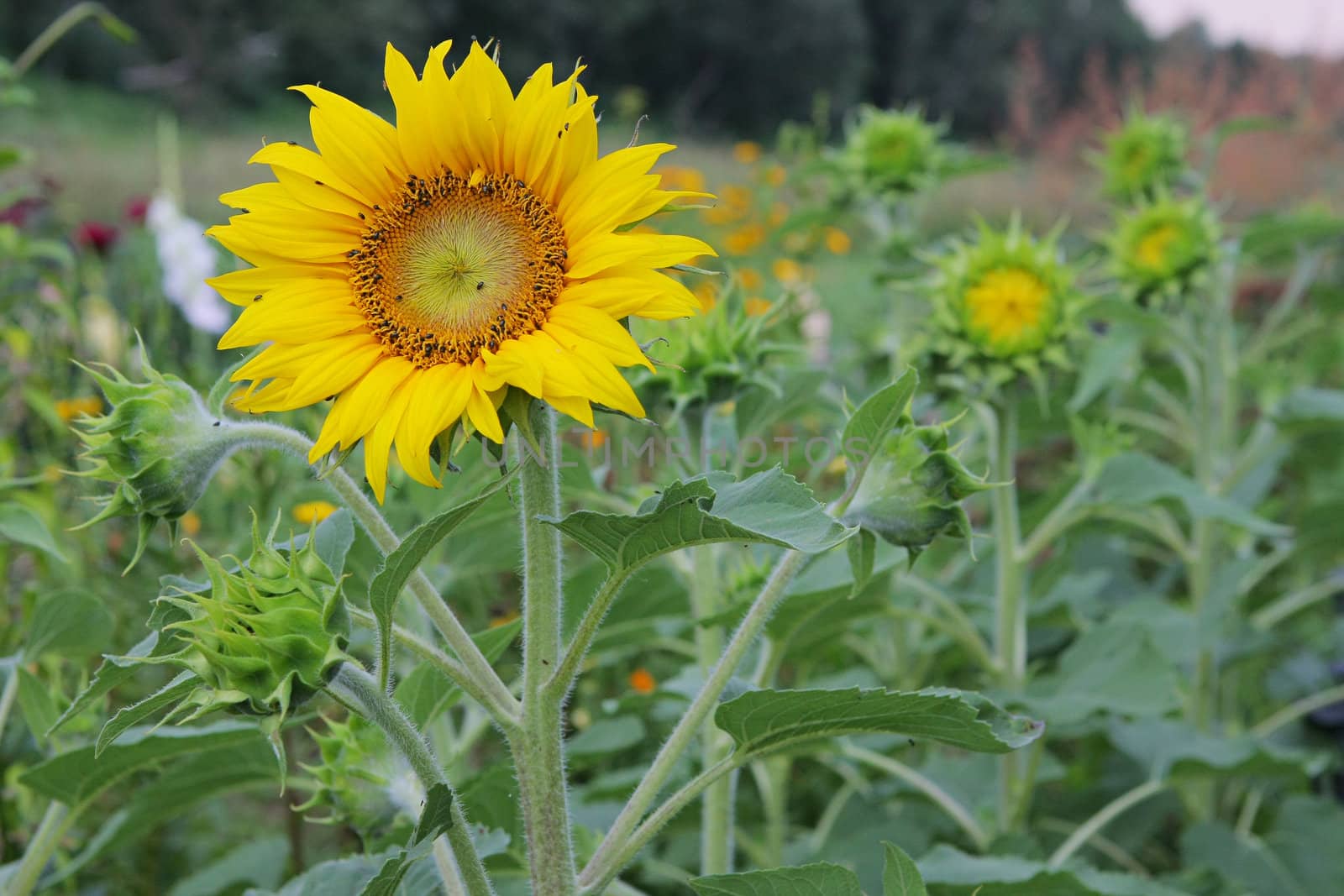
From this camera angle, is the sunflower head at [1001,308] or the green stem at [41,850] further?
the sunflower head at [1001,308]

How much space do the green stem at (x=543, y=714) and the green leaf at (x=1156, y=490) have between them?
937mm

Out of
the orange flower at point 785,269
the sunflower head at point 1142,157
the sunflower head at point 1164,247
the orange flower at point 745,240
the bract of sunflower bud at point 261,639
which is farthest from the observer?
the orange flower at point 745,240

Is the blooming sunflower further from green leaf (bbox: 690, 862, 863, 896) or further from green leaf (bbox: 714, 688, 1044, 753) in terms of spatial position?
green leaf (bbox: 690, 862, 863, 896)

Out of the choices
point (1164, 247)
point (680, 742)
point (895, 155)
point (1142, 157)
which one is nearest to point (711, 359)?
point (680, 742)

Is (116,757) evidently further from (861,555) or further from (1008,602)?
(1008,602)

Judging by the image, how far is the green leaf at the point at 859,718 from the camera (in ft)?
2.70

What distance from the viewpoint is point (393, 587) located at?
743 mm

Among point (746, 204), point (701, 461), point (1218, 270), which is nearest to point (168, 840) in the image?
point (701, 461)

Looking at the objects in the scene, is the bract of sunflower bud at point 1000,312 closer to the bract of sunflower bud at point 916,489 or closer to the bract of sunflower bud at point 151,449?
the bract of sunflower bud at point 916,489

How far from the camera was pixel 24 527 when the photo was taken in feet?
3.92

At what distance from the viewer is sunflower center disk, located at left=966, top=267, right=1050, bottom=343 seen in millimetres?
1592

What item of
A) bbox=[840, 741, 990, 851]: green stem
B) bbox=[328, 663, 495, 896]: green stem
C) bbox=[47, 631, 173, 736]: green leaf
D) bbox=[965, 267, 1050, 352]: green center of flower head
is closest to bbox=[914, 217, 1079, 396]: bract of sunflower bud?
bbox=[965, 267, 1050, 352]: green center of flower head

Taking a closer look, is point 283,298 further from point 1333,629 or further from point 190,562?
point 1333,629

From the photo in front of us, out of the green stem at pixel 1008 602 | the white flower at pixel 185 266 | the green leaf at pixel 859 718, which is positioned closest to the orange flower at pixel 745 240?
the white flower at pixel 185 266
